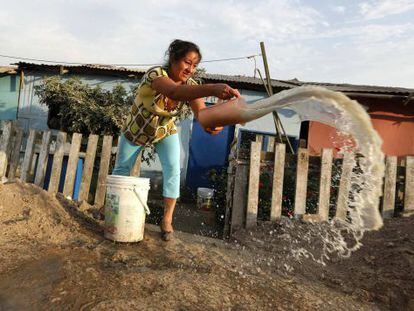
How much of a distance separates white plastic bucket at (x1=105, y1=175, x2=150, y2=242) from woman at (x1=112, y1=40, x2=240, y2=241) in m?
0.28

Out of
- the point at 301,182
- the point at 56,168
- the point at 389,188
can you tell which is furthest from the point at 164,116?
the point at 389,188

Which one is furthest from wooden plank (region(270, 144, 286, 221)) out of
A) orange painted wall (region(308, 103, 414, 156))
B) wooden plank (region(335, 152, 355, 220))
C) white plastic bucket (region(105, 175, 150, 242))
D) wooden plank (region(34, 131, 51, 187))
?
orange painted wall (region(308, 103, 414, 156))

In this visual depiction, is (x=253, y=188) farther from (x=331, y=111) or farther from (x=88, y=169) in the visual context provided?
(x=88, y=169)

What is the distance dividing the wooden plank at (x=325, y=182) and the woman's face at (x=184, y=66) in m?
2.10

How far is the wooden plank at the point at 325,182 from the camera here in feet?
13.7

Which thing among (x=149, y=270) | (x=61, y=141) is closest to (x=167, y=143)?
(x=149, y=270)

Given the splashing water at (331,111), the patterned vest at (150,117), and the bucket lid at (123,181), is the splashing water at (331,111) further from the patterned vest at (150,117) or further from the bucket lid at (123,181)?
the bucket lid at (123,181)

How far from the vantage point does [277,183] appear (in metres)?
4.11

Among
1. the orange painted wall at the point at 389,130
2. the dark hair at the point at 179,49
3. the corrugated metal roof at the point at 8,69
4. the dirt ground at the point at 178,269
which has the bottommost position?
the dirt ground at the point at 178,269

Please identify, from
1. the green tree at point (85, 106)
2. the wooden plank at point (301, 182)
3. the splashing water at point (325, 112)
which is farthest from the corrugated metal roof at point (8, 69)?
the splashing water at point (325, 112)

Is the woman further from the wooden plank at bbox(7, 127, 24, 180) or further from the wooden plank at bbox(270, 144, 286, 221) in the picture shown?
the wooden plank at bbox(7, 127, 24, 180)

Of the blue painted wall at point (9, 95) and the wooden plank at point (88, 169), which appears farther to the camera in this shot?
the blue painted wall at point (9, 95)

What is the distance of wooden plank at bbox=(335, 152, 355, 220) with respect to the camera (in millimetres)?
4238

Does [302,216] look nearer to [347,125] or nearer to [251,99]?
[347,125]
